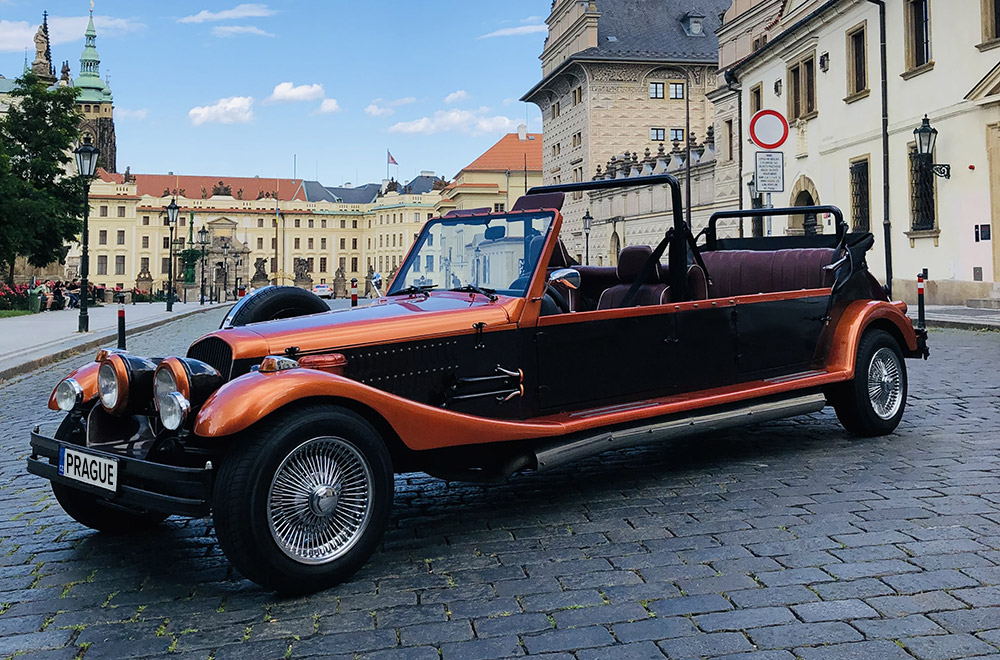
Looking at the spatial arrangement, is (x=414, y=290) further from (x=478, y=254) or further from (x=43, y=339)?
(x=43, y=339)

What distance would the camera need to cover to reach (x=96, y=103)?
433ft

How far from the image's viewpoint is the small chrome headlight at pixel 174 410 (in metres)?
4.00

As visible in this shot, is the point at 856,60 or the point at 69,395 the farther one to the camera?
the point at 856,60

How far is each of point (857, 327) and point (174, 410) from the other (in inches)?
195

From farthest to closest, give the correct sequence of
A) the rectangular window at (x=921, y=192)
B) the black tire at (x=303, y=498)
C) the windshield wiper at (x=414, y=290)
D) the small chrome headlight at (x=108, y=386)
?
the rectangular window at (x=921, y=192) → the windshield wiper at (x=414, y=290) → the small chrome headlight at (x=108, y=386) → the black tire at (x=303, y=498)

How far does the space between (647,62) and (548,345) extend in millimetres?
68647

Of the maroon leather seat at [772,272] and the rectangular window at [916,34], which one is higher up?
the rectangular window at [916,34]

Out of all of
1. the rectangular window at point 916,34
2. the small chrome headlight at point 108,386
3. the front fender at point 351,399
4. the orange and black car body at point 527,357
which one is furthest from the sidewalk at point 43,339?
the rectangular window at point 916,34

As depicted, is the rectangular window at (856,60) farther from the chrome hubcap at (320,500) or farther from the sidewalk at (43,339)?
the chrome hubcap at (320,500)

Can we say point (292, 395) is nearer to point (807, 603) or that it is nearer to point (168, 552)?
point (168, 552)

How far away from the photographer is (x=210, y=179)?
149250mm

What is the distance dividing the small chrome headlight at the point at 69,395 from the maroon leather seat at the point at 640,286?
3205 mm

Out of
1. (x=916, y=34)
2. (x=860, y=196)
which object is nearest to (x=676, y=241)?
(x=916, y=34)

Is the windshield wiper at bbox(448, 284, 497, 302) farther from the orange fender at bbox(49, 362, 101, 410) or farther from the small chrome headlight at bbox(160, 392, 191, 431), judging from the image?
the orange fender at bbox(49, 362, 101, 410)
